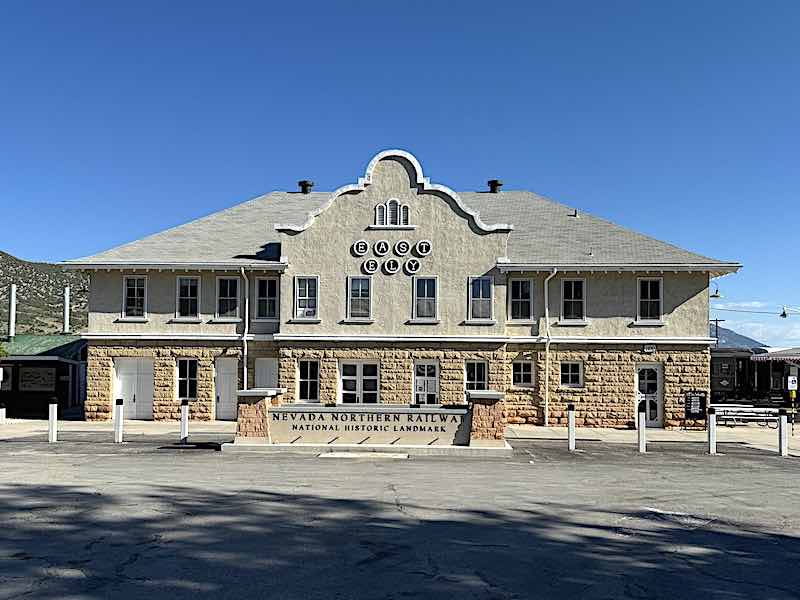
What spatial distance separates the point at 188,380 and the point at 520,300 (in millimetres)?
12236

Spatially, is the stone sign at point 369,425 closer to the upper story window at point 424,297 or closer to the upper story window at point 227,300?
the upper story window at point 424,297

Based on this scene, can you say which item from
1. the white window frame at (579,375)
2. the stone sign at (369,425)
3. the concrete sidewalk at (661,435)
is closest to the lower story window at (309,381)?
the concrete sidewalk at (661,435)

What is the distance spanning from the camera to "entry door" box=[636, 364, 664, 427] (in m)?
28.5

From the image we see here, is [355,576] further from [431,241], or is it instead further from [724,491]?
[431,241]

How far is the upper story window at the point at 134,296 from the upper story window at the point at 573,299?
1501cm

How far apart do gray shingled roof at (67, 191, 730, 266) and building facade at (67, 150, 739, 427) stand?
14 cm

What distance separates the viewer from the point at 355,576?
781 centimetres

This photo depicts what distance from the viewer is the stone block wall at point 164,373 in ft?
94.7

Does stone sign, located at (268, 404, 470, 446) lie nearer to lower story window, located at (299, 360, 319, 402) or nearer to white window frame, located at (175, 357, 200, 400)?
lower story window, located at (299, 360, 319, 402)

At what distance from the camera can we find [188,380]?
29.1 metres

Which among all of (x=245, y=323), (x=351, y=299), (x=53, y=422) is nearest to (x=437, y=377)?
(x=351, y=299)

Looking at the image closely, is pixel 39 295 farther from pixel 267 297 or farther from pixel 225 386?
pixel 267 297

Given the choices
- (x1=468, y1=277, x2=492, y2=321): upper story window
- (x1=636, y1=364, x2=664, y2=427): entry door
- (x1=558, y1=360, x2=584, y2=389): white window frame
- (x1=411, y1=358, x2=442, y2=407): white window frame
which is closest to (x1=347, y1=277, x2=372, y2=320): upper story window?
(x1=411, y1=358, x2=442, y2=407): white window frame

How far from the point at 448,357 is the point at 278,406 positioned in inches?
348
